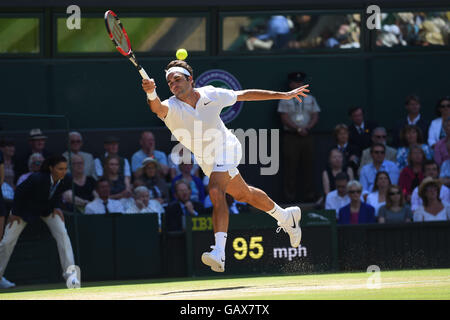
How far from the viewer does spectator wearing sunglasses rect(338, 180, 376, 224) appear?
12.5m

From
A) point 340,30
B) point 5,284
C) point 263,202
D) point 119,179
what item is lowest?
point 5,284

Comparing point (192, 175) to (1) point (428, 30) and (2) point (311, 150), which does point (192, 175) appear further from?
(1) point (428, 30)

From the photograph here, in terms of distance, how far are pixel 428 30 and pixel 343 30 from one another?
1.37m

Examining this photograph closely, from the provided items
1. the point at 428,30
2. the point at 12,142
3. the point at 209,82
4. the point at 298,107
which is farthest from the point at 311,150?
the point at 12,142

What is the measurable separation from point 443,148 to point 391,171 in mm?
786

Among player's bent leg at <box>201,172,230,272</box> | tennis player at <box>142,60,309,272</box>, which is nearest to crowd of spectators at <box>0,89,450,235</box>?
→ tennis player at <box>142,60,309,272</box>

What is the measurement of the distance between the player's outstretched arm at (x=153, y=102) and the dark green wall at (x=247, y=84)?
6.27 m

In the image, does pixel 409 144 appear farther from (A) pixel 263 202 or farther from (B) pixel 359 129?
(A) pixel 263 202

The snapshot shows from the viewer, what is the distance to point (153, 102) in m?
8.72

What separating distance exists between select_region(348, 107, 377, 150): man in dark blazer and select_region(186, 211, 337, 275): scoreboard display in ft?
7.61

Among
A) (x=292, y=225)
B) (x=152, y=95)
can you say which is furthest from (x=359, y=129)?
(x=152, y=95)

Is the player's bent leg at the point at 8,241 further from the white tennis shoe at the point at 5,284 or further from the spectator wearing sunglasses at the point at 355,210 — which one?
the spectator wearing sunglasses at the point at 355,210

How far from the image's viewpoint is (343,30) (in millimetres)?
15383

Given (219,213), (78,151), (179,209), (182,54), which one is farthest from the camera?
(78,151)
